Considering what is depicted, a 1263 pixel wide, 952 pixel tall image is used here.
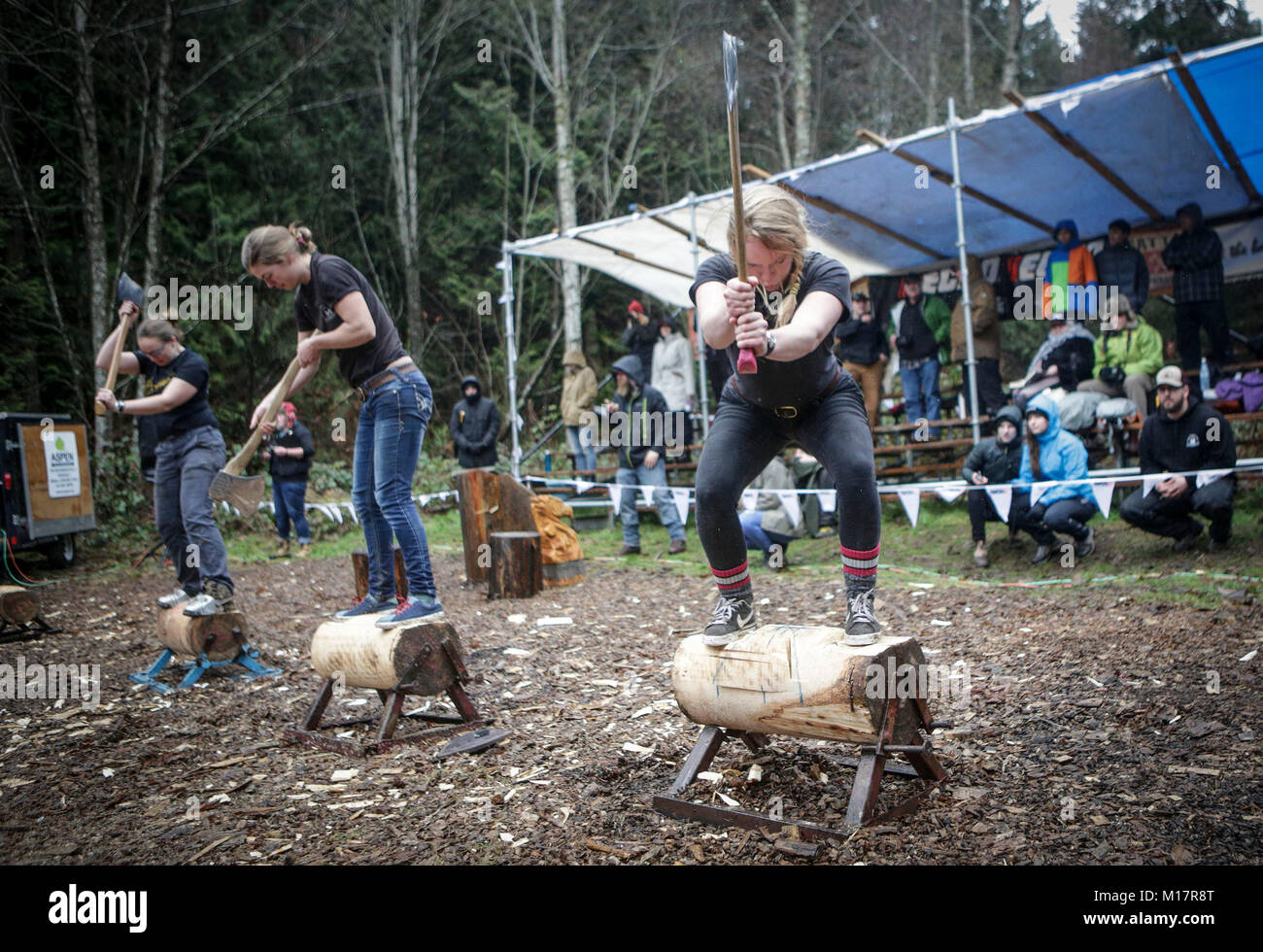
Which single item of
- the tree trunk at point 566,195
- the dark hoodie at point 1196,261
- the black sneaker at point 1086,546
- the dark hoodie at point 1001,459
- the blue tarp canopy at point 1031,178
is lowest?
the black sneaker at point 1086,546

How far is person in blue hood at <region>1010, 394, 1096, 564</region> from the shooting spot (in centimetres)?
793

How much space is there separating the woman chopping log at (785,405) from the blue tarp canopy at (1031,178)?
3.58 metres

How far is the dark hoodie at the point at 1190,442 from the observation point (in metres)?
7.48

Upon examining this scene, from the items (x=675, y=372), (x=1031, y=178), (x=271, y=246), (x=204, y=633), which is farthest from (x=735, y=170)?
(x=675, y=372)

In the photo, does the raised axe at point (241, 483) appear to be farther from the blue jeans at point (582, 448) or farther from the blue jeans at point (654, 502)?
the blue jeans at point (582, 448)

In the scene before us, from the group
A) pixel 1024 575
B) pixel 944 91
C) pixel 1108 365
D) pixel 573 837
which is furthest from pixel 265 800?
pixel 944 91

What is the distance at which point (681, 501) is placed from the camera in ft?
32.1

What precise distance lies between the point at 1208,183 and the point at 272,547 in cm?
1268

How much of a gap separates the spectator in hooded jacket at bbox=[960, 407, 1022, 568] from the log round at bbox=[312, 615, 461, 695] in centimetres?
572

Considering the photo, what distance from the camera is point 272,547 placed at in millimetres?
12789

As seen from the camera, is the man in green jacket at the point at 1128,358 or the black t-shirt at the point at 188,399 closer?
the black t-shirt at the point at 188,399

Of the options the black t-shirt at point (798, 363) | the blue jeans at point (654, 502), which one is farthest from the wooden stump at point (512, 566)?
the black t-shirt at point (798, 363)

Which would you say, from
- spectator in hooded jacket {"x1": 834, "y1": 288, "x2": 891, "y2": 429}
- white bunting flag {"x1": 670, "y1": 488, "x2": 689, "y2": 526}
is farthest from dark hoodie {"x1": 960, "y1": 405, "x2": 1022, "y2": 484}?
spectator in hooded jacket {"x1": 834, "y1": 288, "x2": 891, "y2": 429}
